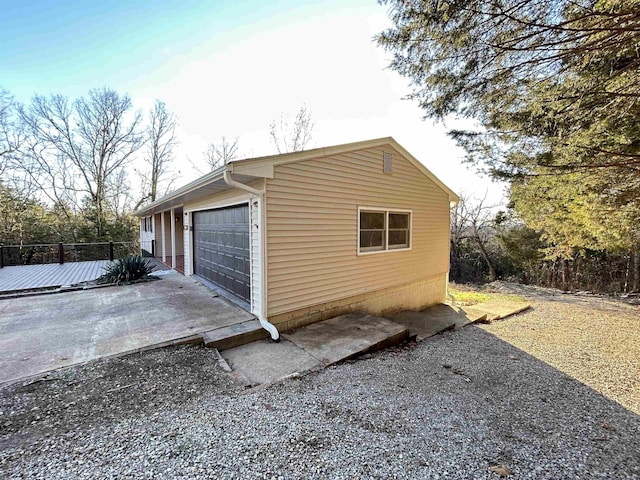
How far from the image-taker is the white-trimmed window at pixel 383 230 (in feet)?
19.7

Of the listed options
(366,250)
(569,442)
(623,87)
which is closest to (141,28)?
(366,250)

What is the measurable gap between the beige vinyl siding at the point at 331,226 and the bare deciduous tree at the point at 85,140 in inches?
657

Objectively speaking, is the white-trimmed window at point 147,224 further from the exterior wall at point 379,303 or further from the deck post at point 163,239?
the exterior wall at point 379,303

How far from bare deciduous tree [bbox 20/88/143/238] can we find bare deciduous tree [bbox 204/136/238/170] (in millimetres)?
4556

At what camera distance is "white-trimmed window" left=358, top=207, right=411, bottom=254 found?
602 cm

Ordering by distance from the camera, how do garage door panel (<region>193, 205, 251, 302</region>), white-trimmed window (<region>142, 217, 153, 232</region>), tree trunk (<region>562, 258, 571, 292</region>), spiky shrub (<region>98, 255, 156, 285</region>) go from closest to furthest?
1. garage door panel (<region>193, 205, 251, 302</region>)
2. spiky shrub (<region>98, 255, 156, 285</region>)
3. tree trunk (<region>562, 258, 571, 292</region>)
4. white-trimmed window (<region>142, 217, 153, 232</region>)

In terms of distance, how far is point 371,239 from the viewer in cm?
625

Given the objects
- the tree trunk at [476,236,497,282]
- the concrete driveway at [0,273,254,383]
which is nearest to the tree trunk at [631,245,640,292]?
the tree trunk at [476,236,497,282]

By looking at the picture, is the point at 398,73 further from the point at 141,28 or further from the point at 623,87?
the point at 141,28

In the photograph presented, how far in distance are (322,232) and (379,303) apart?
8.13 feet

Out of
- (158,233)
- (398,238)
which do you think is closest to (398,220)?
(398,238)

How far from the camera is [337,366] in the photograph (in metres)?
3.66

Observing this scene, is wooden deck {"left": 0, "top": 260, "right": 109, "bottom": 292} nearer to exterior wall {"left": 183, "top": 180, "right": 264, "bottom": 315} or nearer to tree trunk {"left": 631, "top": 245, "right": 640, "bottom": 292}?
exterior wall {"left": 183, "top": 180, "right": 264, "bottom": 315}

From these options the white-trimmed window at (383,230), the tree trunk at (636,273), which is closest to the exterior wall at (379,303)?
the white-trimmed window at (383,230)
